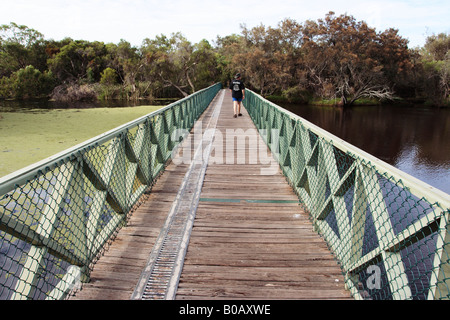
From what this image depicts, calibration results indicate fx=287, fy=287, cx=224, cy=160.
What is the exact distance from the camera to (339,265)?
2.31 meters

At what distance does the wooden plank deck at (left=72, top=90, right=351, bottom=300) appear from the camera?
2.04 meters

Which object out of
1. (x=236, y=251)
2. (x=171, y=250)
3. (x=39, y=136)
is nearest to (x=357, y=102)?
(x=39, y=136)

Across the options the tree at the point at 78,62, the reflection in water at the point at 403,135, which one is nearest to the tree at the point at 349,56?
the reflection in water at the point at 403,135

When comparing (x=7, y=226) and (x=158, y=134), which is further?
(x=158, y=134)

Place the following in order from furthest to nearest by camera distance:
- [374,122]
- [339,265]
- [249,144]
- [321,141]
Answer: [374,122], [249,144], [321,141], [339,265]

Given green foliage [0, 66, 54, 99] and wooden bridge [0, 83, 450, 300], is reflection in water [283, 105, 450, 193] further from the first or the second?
green foliage [0, 66, 54, 99]

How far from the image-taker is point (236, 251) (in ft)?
8.20

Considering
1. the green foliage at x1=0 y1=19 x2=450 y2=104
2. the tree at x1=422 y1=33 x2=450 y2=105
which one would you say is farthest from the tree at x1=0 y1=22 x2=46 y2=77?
the tree at x1=422 y1=33 x2=450 y2=105

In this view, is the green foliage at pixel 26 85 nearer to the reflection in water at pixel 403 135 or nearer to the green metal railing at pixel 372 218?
the reflection in water at pixel 403 135

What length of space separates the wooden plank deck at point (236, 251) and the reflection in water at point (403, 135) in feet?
27.9

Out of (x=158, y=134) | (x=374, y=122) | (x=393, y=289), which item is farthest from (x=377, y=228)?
(x=374, y=122)

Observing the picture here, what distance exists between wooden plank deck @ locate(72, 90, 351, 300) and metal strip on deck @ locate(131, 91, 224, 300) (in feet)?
0.20
